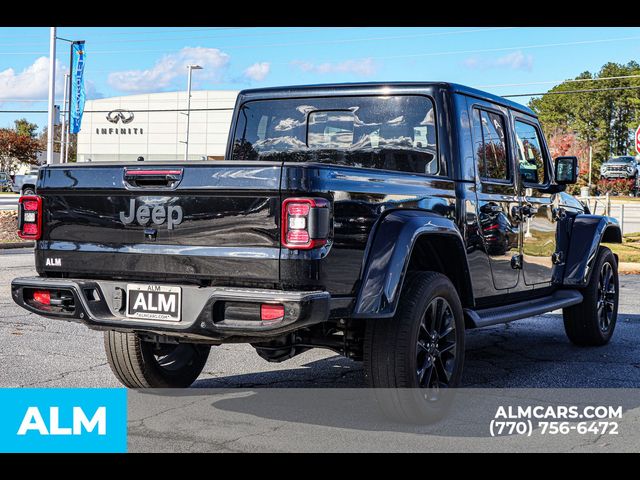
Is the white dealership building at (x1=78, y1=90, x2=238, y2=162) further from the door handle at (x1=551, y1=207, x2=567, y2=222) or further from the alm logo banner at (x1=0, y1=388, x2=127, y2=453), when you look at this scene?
the alm logo banner at (x1=0, y1=388, x2=127, y2=453)

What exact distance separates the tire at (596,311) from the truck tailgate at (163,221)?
4.07 metres

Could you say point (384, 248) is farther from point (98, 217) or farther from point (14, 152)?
point (14, 152)

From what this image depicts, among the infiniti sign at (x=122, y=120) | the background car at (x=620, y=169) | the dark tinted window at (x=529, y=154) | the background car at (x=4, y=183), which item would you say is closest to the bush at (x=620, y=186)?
the background car at (x=620, y=169)

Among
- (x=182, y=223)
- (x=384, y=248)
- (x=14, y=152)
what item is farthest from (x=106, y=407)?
(x=14, y=152)

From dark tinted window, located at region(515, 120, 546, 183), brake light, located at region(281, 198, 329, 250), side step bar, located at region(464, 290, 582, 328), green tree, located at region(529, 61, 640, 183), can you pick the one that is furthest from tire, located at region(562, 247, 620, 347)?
green tree, located at region(529, 61, 640, 183)

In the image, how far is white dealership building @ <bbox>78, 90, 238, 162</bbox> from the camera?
70375 mm

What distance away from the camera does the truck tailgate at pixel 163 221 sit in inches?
170

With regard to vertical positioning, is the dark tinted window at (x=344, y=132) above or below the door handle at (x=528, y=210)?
above

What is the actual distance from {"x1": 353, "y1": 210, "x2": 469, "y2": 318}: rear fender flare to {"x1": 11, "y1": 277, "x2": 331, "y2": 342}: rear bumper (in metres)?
0.32

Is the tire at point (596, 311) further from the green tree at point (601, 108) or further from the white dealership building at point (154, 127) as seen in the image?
the green tree at point (601, 108)

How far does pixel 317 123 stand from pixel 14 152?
258 ft

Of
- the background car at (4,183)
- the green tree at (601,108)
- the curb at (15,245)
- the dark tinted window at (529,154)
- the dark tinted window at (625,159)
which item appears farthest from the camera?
the green tree at (601,108)

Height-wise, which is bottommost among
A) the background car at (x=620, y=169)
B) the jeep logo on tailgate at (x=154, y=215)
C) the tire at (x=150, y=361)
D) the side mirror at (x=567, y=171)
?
the tire at (x=150, y=361)
